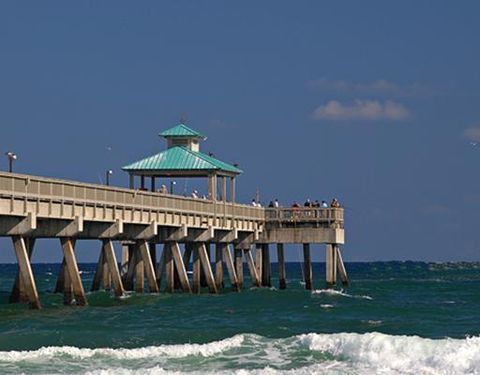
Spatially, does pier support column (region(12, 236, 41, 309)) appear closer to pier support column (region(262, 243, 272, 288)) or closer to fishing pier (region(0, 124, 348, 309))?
fishing pier (region(0, 124, 348, 309))

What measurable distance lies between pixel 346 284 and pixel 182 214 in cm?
1446

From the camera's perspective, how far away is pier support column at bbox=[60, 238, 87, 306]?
46.1 meters

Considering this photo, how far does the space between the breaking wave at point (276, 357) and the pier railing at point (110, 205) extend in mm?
7570

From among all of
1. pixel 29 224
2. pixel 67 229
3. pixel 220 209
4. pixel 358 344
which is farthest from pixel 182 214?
pixel 358 344

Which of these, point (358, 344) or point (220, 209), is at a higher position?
point (220, 209)

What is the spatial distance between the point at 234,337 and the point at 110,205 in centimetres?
1261

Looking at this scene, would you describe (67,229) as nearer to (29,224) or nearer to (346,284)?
(29,224)

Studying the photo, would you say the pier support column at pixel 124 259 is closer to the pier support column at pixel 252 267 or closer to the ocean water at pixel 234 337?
the pier support column at pixel 252 267

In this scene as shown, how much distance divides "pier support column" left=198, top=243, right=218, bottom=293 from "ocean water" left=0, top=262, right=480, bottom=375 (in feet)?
13.2

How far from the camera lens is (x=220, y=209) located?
61.2 meters

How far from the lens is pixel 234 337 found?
37.8m

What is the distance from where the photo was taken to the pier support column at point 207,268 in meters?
59.5

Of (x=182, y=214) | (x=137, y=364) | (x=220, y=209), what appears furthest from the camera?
(x=220, y=209)

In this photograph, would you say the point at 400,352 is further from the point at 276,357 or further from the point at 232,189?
the point at 232,189
